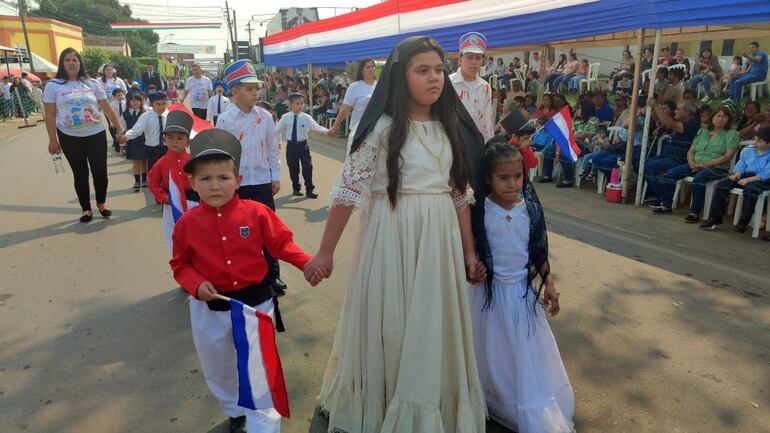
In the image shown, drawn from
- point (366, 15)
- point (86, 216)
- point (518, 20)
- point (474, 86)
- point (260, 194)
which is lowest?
point (86, 216)

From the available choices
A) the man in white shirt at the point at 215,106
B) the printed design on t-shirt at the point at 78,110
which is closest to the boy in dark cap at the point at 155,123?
the printed design on t-shirt at the point at 78,110

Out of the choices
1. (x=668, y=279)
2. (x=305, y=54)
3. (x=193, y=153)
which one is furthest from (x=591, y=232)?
(x=305, y=54)

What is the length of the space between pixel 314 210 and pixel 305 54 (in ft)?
37.7

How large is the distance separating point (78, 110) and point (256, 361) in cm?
506

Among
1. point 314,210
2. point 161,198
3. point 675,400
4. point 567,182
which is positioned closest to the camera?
point 675,400

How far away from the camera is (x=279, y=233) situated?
2588 millimetres

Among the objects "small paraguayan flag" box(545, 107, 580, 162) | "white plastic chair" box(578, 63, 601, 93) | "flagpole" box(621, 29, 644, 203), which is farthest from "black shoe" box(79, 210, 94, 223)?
"white plastic chair" box(578, 63, 601, 93)

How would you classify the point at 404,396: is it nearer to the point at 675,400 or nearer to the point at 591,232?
the point at 675,400

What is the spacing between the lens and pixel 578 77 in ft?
55.8

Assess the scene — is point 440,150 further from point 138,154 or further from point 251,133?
point 138,154

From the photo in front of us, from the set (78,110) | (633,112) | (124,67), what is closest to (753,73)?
(633,112)

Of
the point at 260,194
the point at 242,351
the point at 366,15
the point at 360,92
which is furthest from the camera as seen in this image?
the point at 366,15

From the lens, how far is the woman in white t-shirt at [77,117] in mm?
5902

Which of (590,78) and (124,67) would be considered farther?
(124,67)
